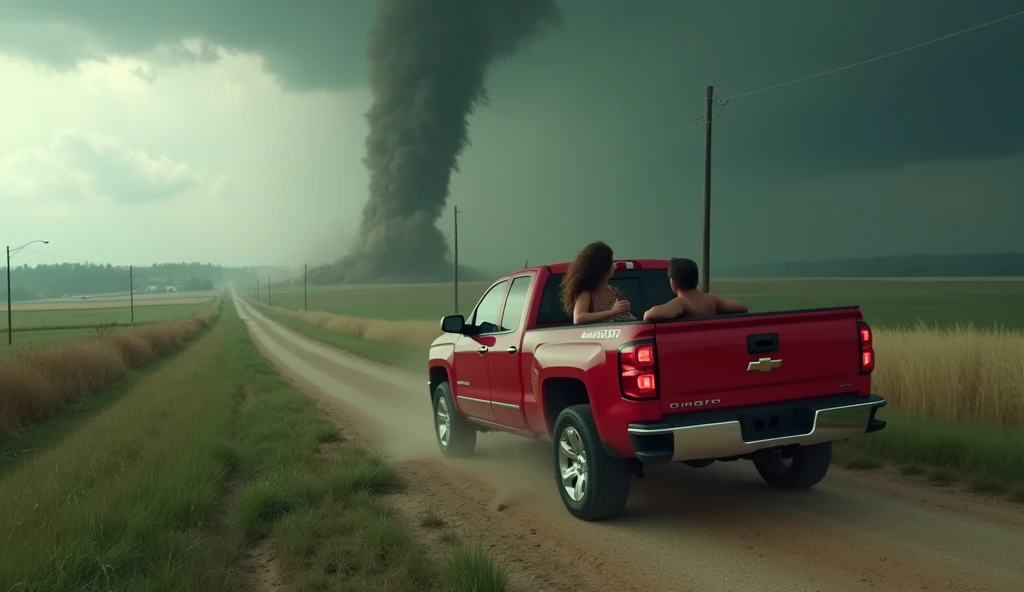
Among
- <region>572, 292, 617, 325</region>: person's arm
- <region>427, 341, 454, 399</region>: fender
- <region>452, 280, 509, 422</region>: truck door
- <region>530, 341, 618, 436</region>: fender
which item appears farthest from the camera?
<region>427, 341, 454, 399</region>: fender

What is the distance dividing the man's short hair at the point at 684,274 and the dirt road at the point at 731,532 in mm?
1808

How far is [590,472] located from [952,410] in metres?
6.59

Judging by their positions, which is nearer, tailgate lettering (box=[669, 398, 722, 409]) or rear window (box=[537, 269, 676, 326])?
tailgate lettering (box=[669, 398, 722, 409])

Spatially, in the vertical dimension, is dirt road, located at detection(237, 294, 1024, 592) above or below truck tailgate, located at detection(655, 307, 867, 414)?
below

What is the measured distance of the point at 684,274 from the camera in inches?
240

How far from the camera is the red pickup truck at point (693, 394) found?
16.9 ft

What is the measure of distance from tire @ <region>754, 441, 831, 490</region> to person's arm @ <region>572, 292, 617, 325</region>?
1709 mm

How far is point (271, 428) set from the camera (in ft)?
35.2

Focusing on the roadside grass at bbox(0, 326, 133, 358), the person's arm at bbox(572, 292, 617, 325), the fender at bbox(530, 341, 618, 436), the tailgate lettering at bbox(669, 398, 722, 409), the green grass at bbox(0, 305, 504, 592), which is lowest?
the roadside grass at bbox(0, 326, 133, 358)

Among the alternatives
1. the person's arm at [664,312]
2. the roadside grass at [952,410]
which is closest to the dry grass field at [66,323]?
the person's arm at [664,312]

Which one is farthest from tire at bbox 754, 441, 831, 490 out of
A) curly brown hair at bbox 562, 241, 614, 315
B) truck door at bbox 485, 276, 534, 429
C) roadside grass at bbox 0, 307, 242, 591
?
roadside grass at bbox 0, 307, 242, 591

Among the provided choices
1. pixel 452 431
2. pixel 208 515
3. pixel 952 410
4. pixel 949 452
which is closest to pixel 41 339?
pixel 452 431

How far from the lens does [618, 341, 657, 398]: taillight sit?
5105 mm

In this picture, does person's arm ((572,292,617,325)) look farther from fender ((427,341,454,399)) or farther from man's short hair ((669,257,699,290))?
fender ((427,341,454,399))
